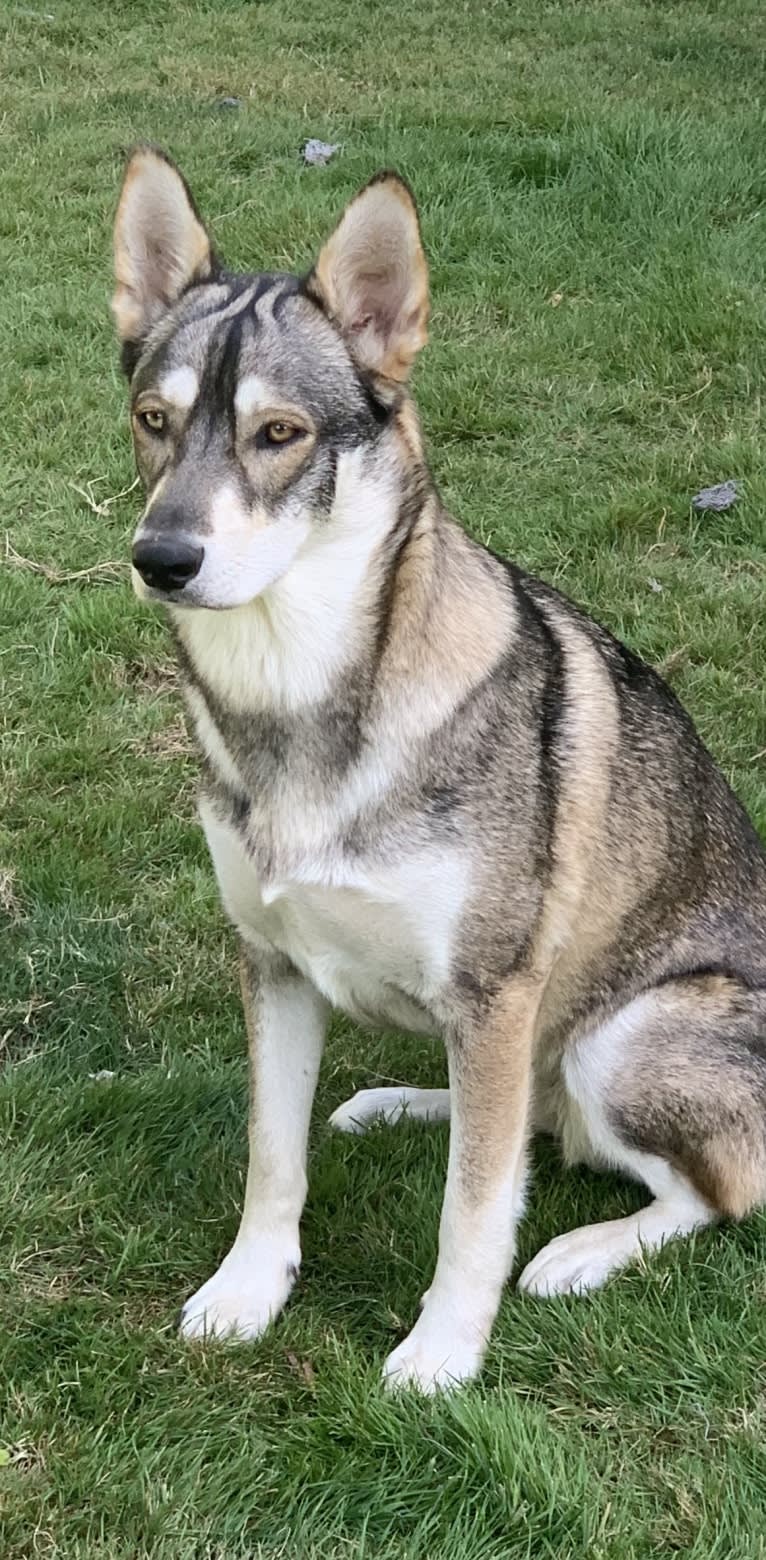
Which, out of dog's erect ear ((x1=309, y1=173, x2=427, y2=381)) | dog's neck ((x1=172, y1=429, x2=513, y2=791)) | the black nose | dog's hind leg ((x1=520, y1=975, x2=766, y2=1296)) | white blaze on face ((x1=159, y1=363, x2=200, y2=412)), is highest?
dog's erect ear ((x1=309, y1=173, x2=427, y2=381))

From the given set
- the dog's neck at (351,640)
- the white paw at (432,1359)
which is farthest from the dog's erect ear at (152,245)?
the white paw at (432,1359)

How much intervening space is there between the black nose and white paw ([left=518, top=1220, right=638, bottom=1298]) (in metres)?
1.58

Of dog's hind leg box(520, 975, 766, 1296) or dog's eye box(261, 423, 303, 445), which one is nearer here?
dog's eye box(261, 423, 303, 445)

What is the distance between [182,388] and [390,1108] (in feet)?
5.74

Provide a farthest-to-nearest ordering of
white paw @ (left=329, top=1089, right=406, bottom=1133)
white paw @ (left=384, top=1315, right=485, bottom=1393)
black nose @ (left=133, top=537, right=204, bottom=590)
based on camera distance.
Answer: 1. white paw @ (left=329, top=1089, right=406, bottom=1133)
2. white paw @ (left=384, top=1315, right=485, bottom=1393)
3. black nose @ (left=133, top=537, right=204, bottom=590)

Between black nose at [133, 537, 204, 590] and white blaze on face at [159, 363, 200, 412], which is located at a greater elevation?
white blaze on face at [159, 363, 200, 412]

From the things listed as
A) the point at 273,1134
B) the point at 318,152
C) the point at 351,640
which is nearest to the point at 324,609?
the point at 351,640

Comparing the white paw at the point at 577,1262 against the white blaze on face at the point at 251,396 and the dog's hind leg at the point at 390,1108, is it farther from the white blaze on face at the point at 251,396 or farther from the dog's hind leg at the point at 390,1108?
the white blaze on face at the point at 251,396

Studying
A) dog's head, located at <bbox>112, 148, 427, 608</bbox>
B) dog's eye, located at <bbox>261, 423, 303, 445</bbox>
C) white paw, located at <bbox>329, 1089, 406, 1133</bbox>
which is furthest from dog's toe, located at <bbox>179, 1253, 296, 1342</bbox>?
dog's eye, located at <bbox>261, 423, 303, 445</bbox>

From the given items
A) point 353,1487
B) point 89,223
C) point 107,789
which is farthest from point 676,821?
point 89,223

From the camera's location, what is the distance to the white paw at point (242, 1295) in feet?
9.40

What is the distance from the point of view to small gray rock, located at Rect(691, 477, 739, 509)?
5.67m

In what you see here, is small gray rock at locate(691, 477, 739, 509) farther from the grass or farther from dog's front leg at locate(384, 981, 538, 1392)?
dog's front leg at locate(384, 981, 538, 1392)

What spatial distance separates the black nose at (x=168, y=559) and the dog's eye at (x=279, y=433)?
0.89 feet
